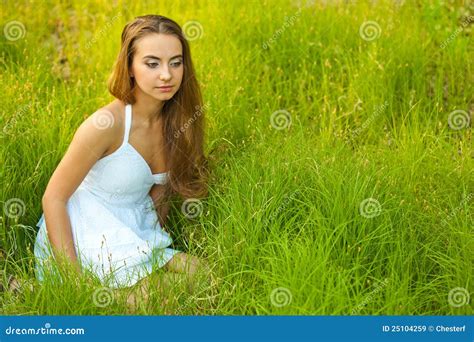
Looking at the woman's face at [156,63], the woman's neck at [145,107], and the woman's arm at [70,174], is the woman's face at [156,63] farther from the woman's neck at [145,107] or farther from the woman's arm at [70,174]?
the woman's arm at [70,174]

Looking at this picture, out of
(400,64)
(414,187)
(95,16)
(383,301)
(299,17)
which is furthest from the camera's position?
(95,16)

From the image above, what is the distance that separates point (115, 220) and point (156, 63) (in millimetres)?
726

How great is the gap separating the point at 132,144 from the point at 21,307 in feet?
2.86

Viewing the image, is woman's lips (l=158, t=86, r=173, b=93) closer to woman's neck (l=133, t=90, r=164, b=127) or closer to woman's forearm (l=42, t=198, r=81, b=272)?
woman's neck (l=133, t=90, r=164, b=127)

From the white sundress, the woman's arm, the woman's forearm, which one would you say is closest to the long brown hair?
the white sundress

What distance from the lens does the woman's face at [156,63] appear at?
3.54 meters

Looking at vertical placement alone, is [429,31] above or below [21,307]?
above

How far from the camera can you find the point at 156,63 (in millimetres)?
3574

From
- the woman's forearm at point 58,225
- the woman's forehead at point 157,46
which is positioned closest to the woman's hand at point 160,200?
the woman's forearm at point 58,225

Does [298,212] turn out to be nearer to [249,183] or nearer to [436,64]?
[249,183]

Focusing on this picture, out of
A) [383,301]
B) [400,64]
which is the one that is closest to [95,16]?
[400,64]

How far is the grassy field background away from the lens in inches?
130

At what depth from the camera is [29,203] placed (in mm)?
3947

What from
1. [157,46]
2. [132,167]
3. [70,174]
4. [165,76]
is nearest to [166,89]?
[165,76]
